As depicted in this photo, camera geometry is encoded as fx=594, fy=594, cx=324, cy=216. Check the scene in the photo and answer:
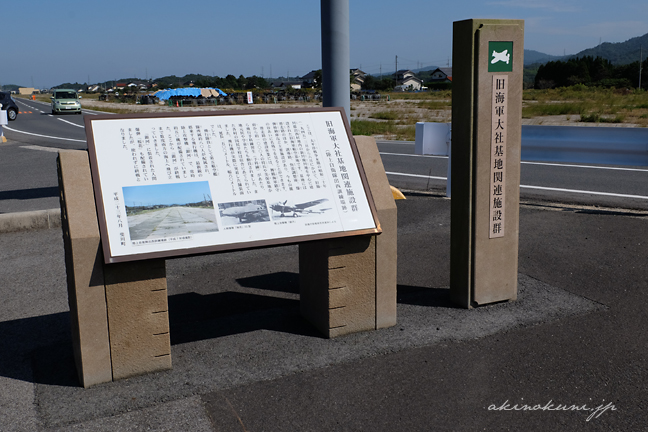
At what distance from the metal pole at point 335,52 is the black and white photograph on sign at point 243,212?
10.4ft

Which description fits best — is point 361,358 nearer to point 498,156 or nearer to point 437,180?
point 498,156

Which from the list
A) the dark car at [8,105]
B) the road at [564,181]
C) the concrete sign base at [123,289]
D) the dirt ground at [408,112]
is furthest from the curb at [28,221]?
the dark car at [8,105]

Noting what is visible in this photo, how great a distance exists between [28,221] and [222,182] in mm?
4816

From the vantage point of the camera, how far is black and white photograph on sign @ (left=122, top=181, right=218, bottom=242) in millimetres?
3611

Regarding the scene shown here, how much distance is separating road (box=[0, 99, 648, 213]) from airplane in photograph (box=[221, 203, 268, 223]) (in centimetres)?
641

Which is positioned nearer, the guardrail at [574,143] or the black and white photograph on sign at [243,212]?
the black and white photograph on sign at [243,212]

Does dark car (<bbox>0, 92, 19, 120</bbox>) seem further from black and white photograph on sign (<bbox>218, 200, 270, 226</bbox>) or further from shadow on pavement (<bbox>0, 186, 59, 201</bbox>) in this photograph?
black and white photograph on sign (<bbox>218, 200, 270, 226</bbox>)

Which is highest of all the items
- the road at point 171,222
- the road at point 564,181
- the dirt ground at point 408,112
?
the dirt ground at point 408,112

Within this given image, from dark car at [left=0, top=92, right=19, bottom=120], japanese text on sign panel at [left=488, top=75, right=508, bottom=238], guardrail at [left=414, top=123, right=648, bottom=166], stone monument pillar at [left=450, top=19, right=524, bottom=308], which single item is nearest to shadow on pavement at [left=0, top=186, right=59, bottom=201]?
guardrail at [left=414, top=123, right=648, bottom=166]

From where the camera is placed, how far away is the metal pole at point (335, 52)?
701 centimetres

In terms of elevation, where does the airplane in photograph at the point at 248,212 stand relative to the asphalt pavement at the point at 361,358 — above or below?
above

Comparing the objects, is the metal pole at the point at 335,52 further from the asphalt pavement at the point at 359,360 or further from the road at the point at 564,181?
the road at the point at 564,181

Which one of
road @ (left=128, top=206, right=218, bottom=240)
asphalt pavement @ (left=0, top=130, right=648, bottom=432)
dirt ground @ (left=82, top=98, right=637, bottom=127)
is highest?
dirt ground @ (left=82, top=98, right=637, bottom=127)

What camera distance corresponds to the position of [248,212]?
3881 mm
